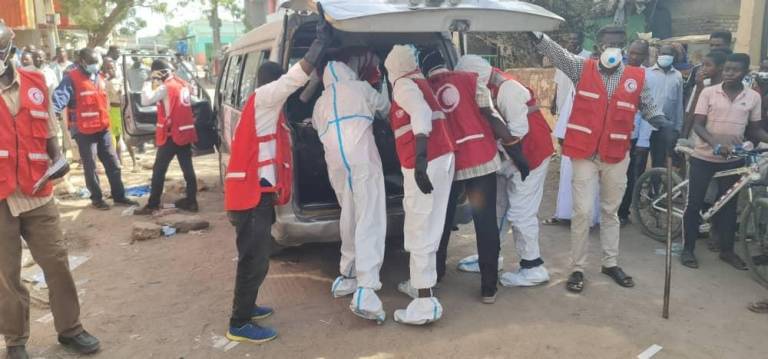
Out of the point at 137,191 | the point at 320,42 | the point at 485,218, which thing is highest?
the point at 320,42

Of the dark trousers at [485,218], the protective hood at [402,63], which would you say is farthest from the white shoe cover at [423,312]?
the protective hood at [402,63]

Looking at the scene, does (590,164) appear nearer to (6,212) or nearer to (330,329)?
(330,329)

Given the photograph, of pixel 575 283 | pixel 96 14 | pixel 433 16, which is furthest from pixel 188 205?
pixel 96 14

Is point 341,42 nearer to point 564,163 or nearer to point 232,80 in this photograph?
point 232,80

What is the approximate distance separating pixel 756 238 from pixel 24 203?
493cm

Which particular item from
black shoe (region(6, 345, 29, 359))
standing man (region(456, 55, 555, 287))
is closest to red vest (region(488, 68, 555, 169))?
standing man (region(456, 55, 555, 287))

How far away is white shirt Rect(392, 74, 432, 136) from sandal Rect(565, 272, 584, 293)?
1.68 meters

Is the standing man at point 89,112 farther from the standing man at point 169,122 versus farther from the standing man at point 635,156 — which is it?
the standing man at point 635,156

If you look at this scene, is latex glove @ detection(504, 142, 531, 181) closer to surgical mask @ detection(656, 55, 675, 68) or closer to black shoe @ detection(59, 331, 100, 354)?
surgical mask @ detection(656, 55, 675, 68)

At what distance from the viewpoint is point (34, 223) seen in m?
3.25

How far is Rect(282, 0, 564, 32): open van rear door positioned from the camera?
2.95 m

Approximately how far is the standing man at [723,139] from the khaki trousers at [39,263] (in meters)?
4.50

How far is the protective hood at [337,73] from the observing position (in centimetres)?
369

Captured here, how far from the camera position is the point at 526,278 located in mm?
4277
